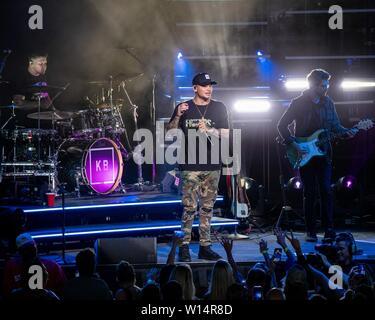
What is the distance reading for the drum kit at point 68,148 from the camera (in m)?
9.32

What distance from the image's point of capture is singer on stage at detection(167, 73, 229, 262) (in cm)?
646

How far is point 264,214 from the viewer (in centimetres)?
1062

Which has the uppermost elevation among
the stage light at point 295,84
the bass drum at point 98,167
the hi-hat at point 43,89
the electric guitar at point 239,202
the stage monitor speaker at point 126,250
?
the stage light at point 295,84

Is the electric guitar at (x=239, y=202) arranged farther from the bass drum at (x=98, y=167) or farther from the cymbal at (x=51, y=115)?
the cymbal at (x=51, y=115)

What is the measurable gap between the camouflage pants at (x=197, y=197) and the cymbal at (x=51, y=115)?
12.6 ft

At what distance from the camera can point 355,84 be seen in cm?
1107

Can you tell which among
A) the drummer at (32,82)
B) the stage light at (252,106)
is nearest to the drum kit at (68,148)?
the drummer at (32,82)

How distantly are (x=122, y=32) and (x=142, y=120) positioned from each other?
71.4 inches

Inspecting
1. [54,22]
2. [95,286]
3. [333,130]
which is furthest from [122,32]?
[95,286]

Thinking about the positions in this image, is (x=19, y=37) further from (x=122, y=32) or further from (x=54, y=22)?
(x=122, y=32)

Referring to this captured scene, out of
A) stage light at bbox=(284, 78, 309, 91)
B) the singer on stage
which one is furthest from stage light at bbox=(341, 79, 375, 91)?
the singer on stage

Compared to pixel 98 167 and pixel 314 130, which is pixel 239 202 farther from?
pixel 98 167

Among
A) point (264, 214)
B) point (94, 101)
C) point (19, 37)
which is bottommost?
point (264, 214)

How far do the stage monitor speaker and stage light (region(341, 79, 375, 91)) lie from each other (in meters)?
6.14
